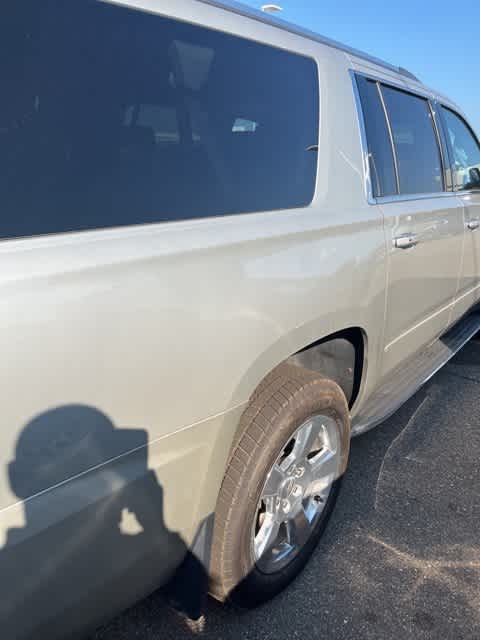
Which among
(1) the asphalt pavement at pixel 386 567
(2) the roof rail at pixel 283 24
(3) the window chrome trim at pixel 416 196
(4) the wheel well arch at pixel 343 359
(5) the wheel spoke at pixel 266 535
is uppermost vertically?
(2) the roof rail at pixel 283 24

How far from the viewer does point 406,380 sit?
2.98 m

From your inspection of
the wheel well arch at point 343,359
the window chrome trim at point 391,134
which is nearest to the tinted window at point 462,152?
the window chrome trim at point 391,134

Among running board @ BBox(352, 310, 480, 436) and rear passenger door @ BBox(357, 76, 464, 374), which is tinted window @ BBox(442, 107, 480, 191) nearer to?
rear passenger door @ BBox(357, 76, 464, 374)

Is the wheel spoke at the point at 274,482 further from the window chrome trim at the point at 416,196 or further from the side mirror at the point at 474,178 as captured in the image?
the side mirror at the point at 474,178

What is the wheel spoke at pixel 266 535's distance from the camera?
6.37ft

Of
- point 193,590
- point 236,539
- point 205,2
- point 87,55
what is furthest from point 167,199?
point 193,590

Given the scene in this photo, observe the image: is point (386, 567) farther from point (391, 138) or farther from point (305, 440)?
point (391, 138)

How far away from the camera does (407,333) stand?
2799 mm

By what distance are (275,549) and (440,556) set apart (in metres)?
0.74

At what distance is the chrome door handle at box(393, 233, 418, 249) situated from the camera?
2.36m

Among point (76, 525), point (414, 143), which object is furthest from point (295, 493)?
point (414, 143)

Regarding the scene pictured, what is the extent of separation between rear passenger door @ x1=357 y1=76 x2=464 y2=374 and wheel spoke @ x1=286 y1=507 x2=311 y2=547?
35.3 inches

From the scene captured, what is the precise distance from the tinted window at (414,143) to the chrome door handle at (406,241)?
27cm

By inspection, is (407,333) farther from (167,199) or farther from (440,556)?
(167,199)
